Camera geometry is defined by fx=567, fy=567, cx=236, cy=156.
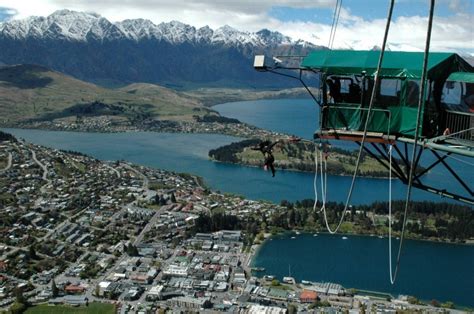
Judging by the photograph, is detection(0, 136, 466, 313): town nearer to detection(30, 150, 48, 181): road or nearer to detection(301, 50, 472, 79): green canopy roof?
detection(30, 150, 48, 181): road

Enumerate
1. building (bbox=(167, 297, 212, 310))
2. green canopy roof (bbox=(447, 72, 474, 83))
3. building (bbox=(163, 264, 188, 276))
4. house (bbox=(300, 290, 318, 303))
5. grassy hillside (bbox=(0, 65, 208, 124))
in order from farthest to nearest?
grassy hillside (bbox=(0, 65, 208, 124))
building (bbox=(163, 264, 188, 276))
house (bbox=(300, 290, 318, 303))
building (bbox=(167, 297, 212, 310))
green canopy roof (bbox=(447, 72, 474, 83))

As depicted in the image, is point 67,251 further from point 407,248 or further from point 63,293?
point 407,248

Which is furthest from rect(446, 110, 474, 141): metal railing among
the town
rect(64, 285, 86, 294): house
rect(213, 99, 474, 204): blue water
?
rect(64, 285, 86, 294): house

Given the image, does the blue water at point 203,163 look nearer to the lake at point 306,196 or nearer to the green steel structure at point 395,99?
the lake at point 306,196

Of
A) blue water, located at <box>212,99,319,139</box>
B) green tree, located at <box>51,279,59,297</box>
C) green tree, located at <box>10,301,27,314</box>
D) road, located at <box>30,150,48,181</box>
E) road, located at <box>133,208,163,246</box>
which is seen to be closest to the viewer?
green tree, located at <box>10,301,27,314</box>

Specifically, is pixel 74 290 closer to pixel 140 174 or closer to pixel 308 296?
pixel 308 296

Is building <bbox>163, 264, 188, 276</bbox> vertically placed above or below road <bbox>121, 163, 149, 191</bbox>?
below

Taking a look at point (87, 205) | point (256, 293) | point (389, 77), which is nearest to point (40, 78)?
point (87, 205)
